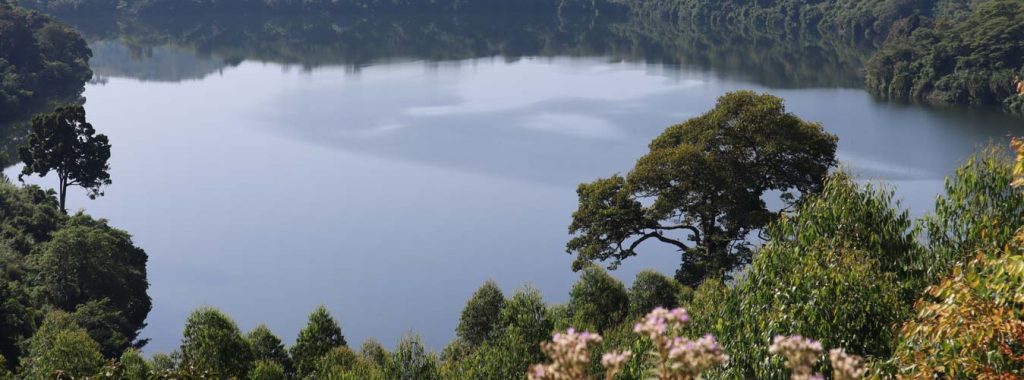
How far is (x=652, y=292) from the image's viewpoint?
21.8 m

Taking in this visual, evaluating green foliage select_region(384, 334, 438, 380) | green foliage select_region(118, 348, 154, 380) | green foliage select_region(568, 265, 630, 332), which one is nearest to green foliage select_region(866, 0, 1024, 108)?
green foliage select_region(568, 265, 630, 332)

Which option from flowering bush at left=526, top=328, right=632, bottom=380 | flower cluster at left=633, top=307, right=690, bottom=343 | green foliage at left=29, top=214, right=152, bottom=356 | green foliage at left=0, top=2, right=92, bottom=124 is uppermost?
flower cluster at left=633, top=307, right=690, bottom=343

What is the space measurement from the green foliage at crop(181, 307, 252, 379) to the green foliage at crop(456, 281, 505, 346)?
4.41m

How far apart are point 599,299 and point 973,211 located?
10.9 m

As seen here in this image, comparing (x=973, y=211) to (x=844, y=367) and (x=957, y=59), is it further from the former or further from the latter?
(x=957, y=59)

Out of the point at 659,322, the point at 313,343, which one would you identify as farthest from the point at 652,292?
the point at 659,322

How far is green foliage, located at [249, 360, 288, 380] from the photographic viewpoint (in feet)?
56.4

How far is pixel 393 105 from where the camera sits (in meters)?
55.4

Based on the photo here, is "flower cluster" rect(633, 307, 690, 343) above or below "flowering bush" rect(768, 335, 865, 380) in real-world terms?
above

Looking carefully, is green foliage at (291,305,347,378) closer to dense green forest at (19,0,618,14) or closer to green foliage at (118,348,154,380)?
green foliage at (118,348,154,380)

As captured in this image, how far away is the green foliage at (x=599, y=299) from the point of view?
2114 centimetres

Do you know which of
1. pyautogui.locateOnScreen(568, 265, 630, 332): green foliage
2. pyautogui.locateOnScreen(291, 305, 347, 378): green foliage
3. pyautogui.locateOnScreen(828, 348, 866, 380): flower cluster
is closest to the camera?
pyautogui.locateOnScreen(828, 348, 866, 380): flower cluster

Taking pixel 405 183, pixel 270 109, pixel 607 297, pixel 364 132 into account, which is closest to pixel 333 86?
pixel 270 109

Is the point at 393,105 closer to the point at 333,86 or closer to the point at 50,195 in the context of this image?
the point at 333,86
